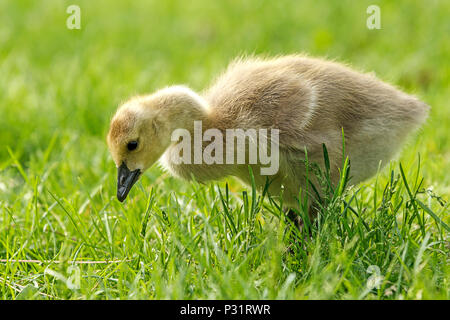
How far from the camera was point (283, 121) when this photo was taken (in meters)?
2.84

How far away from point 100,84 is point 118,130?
2362 mm

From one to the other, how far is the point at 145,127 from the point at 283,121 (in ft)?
2.00

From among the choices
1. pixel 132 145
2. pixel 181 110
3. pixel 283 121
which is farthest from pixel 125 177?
pixel 283 121

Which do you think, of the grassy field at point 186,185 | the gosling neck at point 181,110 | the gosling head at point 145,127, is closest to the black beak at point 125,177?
the gosling head at point 145,127

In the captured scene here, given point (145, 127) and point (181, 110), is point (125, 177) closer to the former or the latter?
point (145, 127)

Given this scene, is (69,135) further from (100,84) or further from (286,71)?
(286,71)

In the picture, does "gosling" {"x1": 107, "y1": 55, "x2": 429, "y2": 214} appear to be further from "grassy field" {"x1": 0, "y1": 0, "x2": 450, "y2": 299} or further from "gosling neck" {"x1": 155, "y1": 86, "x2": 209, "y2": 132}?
"grassy field" {"x1": 0, "y1": 0, "x2": 450, "y2": 299}

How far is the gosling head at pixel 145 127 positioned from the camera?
281cm

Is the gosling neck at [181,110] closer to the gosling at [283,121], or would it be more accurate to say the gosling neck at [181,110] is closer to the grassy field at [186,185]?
the gosling at [283,121]

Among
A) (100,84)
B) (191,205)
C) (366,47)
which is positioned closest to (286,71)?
(191,205)

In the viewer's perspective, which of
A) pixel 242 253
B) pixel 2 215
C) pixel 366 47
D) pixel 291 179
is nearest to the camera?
pixel 242 253

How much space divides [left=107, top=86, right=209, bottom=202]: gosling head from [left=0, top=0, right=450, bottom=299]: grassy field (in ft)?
0.58

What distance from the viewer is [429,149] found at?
4133 mm

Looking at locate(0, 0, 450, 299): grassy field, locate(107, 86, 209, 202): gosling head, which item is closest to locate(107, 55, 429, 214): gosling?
locate(107, 86, 209, 202): gosling head
